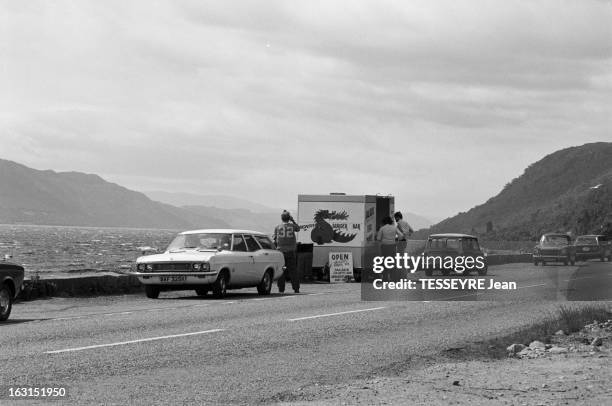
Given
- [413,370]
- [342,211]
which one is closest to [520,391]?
[413,370]

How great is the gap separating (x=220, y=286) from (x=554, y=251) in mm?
29639

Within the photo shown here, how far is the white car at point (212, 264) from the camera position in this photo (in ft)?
76.5

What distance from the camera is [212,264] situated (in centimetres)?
2334

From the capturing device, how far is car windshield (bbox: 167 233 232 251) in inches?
966

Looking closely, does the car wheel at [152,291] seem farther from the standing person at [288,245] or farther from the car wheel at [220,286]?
the standing person at [288,245]

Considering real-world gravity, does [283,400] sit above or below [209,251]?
below

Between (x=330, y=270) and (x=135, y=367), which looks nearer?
(x=135, y=367)

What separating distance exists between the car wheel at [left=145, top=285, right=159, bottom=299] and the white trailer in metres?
10.2

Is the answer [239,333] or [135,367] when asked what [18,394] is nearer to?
[135,367]

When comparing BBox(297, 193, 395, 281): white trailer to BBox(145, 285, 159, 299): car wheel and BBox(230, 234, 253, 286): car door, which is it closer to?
BBox(230, 234, 253, 286): car door

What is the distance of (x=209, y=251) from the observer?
78.9 feet

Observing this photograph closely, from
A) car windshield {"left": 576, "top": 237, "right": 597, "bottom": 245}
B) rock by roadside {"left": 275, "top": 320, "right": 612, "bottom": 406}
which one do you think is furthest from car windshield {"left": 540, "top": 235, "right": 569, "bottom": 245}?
rock by roadside {"left": 275, "top": 320, "right": 612, "bottom": 406}

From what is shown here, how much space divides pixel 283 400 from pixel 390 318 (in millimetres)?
9092

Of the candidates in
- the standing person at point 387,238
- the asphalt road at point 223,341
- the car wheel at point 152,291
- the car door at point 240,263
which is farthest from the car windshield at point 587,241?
the car wheel at point 152,291
